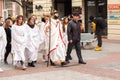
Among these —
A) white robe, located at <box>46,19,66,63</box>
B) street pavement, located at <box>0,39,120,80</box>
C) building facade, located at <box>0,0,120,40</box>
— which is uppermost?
building facade, located at <box>0,0,120,40</box>

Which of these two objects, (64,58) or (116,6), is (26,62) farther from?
(116,6)

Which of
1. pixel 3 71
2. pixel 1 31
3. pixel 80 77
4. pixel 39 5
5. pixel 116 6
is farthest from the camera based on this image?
pixel 39 5

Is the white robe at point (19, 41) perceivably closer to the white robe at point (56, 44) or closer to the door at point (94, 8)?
the white robe at point (56, 44)

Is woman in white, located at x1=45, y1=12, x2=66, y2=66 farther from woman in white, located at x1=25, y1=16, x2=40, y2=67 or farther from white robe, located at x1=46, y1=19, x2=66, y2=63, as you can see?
woman in white, located at x1=25, y1=16, x2=40, y2=67

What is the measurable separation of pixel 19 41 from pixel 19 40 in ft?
0.11

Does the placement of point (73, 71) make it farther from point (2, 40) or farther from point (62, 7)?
point (62, 7)

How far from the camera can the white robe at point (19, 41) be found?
1243 centimetres

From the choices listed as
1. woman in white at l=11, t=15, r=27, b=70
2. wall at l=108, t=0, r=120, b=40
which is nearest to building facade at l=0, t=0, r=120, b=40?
wall at l=108, t=0, r=120, b=40

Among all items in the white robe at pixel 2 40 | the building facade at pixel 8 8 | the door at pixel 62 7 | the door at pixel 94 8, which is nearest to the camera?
the white robe at pixel 2 40

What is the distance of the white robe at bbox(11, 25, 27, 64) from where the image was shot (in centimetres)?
1243

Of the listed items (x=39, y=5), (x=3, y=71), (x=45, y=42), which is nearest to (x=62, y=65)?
(x=45, y=42)

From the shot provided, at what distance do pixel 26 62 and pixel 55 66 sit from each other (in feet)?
3.61

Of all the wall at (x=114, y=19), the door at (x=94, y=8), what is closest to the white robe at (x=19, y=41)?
the wall at (x=114, y=19)

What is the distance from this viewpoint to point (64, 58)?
1305 cm
